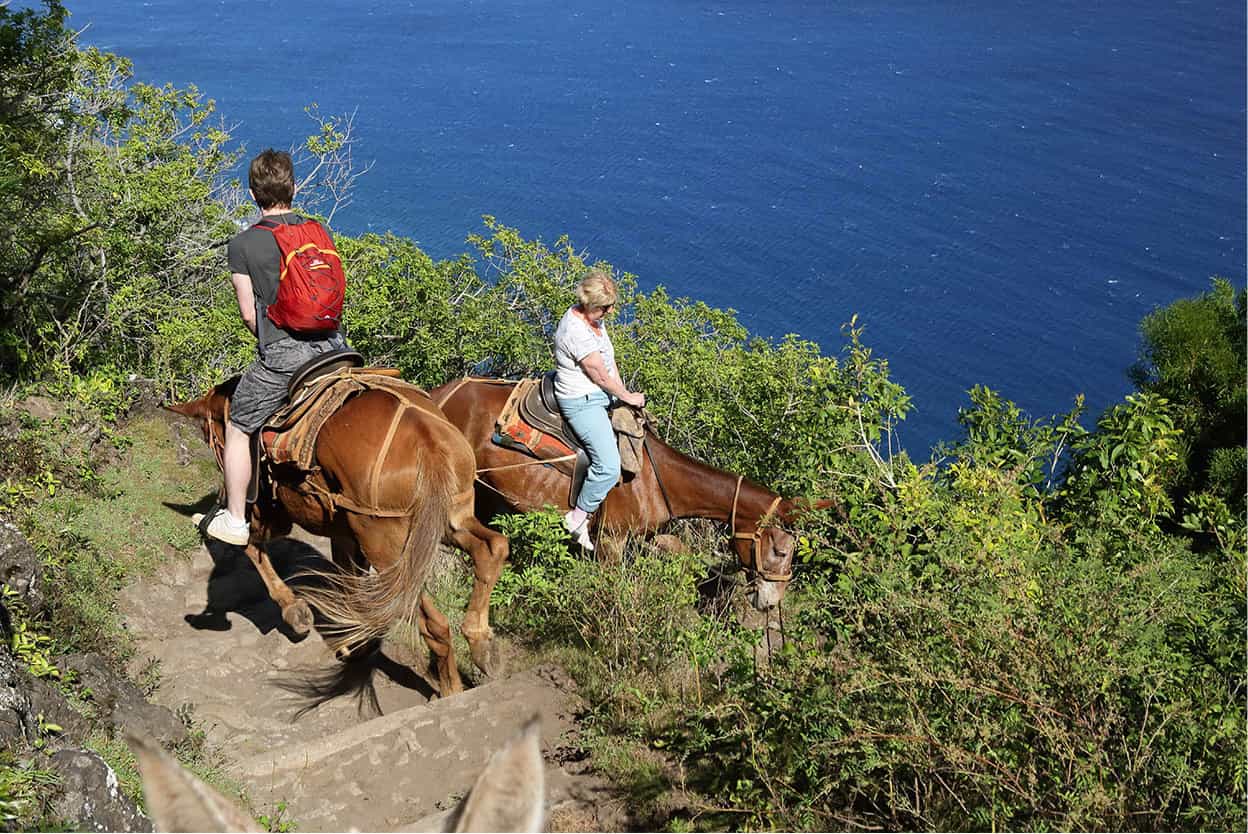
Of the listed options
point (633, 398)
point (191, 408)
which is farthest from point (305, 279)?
point (633, 398)

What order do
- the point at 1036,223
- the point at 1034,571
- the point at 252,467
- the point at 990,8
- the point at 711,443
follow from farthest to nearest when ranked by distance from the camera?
the point at 990,8 → the point at 1036,223 → the point at 711,443 → the point at 252,467 → the point at 1034,571

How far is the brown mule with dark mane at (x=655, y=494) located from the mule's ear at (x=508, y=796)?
6386 mm

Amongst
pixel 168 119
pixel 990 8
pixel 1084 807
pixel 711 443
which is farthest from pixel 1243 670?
pixel 990 8

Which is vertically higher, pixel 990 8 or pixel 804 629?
pixel 990 8

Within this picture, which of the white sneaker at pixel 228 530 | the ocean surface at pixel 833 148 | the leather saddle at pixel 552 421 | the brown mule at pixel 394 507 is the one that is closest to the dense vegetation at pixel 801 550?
the brown mule at pixel 394 507

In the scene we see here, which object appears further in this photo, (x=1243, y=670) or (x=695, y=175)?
(x=695, y=175)

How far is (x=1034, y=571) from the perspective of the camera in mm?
5207

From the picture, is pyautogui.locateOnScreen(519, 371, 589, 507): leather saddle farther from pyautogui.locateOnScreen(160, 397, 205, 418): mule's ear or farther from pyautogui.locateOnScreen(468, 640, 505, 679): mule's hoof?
pyautogui.locateOnScreen(160, 397, 205, 418): mule's ear

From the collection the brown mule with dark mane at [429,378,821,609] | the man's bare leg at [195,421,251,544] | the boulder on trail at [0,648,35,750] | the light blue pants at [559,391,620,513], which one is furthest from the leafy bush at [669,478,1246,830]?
the man's bare leg at [195,421,251,544]

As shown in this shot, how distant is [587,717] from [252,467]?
111 inches

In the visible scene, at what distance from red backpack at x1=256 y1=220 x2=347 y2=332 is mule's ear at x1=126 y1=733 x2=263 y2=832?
5236mm

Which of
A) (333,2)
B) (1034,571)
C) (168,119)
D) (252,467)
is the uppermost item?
(333,2)

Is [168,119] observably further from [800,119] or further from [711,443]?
[800,119]

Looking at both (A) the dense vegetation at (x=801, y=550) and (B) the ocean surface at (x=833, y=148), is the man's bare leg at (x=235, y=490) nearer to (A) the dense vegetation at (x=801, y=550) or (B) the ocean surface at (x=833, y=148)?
(A) the dense vegetation at (x=801, y=550)
